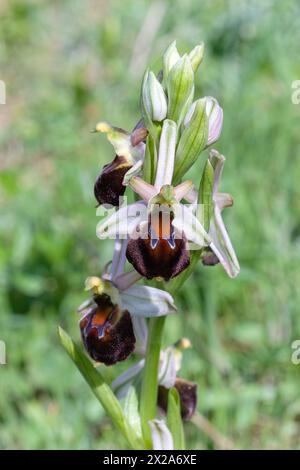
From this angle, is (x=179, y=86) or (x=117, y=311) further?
(x=117, y=311)

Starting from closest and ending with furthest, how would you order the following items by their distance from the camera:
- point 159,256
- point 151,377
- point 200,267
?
1. point 159,256
2. point 151,377
3. point 200,267

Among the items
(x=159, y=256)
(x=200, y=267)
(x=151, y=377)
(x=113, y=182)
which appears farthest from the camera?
(x=200, y=267)

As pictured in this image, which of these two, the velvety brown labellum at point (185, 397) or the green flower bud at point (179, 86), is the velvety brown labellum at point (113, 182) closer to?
the green flower bud at point (179, 86)

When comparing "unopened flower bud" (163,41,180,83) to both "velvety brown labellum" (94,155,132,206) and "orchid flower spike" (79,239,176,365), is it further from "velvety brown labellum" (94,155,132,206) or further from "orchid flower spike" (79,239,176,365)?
"orchid flower spike" (79,239,176,365)

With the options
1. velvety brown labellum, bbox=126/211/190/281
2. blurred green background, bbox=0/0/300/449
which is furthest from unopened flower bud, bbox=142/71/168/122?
blurred green background, bbox=0/0/300/449

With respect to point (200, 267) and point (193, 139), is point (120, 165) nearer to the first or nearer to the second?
point (193, 139)

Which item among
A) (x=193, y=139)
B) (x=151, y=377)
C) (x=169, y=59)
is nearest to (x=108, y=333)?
(x=151, y=377)

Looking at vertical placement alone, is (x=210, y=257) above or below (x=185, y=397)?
above

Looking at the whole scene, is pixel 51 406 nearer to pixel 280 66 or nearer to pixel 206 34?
pixel 280 66
